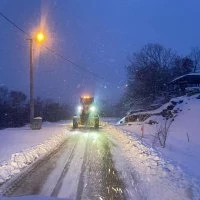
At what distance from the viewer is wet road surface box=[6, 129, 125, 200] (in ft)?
34.0

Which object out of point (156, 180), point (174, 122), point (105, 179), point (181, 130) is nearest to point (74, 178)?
point (105, 179)

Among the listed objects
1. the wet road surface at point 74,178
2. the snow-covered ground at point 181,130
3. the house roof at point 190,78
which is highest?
the house roof at point 190,78

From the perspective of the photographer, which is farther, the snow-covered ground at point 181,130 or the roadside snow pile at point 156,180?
the snow-covered ground at point 181,130

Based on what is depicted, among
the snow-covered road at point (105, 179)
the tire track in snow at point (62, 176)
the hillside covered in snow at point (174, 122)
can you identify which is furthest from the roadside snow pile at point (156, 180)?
the hillside covered in snow at point (174, 122)

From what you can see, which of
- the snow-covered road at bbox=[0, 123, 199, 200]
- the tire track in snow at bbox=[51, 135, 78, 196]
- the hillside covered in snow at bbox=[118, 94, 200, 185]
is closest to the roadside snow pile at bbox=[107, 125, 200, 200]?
the snow-covered road at bbox=[0, 123, 199, 200]

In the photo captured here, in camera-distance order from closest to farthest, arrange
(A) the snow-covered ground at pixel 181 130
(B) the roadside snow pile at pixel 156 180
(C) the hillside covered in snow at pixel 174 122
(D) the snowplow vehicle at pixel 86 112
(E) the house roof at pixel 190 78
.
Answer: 1. (B) the roadside snow pile at pixel 156 180
2. (A) the snow-covered ground at pixel 181 130
3. (C) the hillside covered in snow at pixel 174 122
4. (D) the snowplow vehicle at pixel 86 112
5. (E) the house roof at pixel 190 78

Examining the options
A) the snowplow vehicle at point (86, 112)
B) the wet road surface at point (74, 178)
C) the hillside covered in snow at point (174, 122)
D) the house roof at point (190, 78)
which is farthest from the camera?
the house roof at point (190, 78)

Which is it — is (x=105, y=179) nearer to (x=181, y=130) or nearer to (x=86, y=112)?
(x=181, y=130)

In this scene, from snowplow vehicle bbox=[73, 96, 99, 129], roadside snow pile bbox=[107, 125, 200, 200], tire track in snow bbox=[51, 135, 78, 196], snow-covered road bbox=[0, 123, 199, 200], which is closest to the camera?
roadside snow pile bbox=[107, 125, 200, 200]

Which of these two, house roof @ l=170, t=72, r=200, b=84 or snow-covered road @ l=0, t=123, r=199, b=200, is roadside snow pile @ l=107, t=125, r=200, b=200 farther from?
house roof @ l=170, t=72, r=200, b=84

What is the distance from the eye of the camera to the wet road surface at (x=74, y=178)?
10367 millimetres

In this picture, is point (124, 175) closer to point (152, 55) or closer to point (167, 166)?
point (167, 166)

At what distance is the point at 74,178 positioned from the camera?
12391mm

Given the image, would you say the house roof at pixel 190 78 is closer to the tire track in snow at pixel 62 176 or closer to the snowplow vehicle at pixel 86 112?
the snowplow vehicle at pixel 86 112
